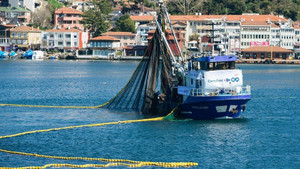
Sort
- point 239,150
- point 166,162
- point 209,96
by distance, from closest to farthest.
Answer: point 166,162, point 239,150, point 209,96

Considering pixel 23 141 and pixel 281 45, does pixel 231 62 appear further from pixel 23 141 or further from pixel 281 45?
pixel 281 45

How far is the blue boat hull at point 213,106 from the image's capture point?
54.3 metres

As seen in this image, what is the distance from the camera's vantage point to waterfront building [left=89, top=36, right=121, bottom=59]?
7653 inches

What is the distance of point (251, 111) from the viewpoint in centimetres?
6669

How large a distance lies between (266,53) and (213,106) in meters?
133

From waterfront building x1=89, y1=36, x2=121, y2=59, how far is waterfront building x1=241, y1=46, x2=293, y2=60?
1373 inches

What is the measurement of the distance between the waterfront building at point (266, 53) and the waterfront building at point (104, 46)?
34.9 metres

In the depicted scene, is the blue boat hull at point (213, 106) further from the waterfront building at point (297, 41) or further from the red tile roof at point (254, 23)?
the waterfront building at point (297, 41)

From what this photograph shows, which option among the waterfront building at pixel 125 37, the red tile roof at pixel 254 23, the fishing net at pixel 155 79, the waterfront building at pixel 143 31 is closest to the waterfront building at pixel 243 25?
the red tile roof at pixel 254 23

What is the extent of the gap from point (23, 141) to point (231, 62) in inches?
672

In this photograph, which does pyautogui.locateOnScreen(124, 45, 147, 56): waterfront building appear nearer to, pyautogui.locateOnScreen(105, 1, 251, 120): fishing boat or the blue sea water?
the blue sea water

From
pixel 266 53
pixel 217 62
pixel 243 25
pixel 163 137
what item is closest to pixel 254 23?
pixel 243 25

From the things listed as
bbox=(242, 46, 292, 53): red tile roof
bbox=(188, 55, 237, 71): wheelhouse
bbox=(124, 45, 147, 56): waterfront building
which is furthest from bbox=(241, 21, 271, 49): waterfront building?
bbox=(188, 55, 237, 71): wheelhouse

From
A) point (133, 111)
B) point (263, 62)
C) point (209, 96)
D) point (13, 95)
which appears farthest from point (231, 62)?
point (263, 62)
